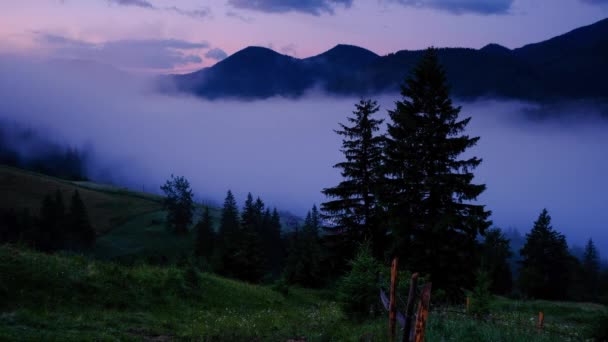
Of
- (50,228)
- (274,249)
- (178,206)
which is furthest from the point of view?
(178,206)

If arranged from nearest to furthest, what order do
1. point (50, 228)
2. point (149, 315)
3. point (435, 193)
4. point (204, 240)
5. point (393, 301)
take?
1. point (393, 301)
2. point (149, 315)
3. point (435, 193)
4. point (204, 240)
5. point (50, 228)

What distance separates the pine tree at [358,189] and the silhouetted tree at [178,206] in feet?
226

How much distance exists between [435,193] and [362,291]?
982 centimetres

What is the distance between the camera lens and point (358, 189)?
26672mm

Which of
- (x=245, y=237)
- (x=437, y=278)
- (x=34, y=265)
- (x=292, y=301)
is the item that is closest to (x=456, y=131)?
(x=437, y=278)

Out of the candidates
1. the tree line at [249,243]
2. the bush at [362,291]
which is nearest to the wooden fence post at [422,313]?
the bush at [362,291]

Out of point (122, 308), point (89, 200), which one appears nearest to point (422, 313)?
point (122, 308)

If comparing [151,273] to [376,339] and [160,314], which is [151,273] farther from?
[376,339]

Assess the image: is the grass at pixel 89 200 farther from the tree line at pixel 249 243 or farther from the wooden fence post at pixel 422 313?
the wooden fence post at pixel 422 313

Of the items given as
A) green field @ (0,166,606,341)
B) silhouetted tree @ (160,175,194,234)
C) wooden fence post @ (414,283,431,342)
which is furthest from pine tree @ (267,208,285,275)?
wooden fence post @ (414,283,431,342)

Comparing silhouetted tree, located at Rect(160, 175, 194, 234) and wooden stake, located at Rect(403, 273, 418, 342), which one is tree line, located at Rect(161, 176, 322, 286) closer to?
silhouetted tree, located at Rect(160, 175, 194, 234)

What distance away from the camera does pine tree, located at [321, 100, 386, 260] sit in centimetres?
2648

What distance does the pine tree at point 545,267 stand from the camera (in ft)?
175

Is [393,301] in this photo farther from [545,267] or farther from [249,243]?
[545,267]
